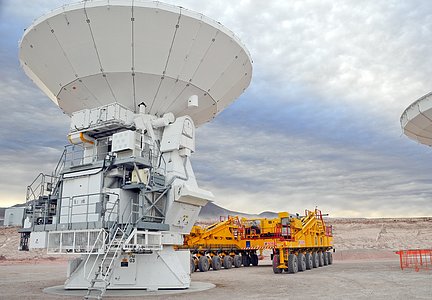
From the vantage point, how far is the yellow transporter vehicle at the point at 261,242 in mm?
21500

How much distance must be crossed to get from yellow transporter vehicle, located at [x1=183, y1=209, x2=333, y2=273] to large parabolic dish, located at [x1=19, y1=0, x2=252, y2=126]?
9.34 meters

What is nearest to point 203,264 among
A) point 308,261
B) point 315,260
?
point 308,261

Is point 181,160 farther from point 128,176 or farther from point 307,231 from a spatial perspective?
point 307,231

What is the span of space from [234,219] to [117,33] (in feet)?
51.6

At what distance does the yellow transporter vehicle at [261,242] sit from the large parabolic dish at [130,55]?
9342 millimetres

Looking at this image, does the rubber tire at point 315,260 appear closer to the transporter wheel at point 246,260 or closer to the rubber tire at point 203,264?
the transporter wheel at point 246,260

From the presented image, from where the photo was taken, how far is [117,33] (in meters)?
13.6

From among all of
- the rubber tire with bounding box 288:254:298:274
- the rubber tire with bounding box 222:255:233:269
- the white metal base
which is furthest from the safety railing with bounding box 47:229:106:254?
the rubber tire with bounding box 222:255:233:269

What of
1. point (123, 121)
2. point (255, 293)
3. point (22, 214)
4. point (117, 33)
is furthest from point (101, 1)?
point (255, 293)

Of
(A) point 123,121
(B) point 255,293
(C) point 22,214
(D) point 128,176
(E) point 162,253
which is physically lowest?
(B) point 255,293

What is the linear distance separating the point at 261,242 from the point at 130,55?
1331 centimetres

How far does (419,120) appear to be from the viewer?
20.4 metres

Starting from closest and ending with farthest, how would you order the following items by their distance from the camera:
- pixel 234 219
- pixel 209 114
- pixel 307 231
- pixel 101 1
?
1. pixel 101 1
2. pixel 209 114
3. pixel 307 231
4. pixel 234 219

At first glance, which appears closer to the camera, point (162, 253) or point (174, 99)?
point (162, 253)
